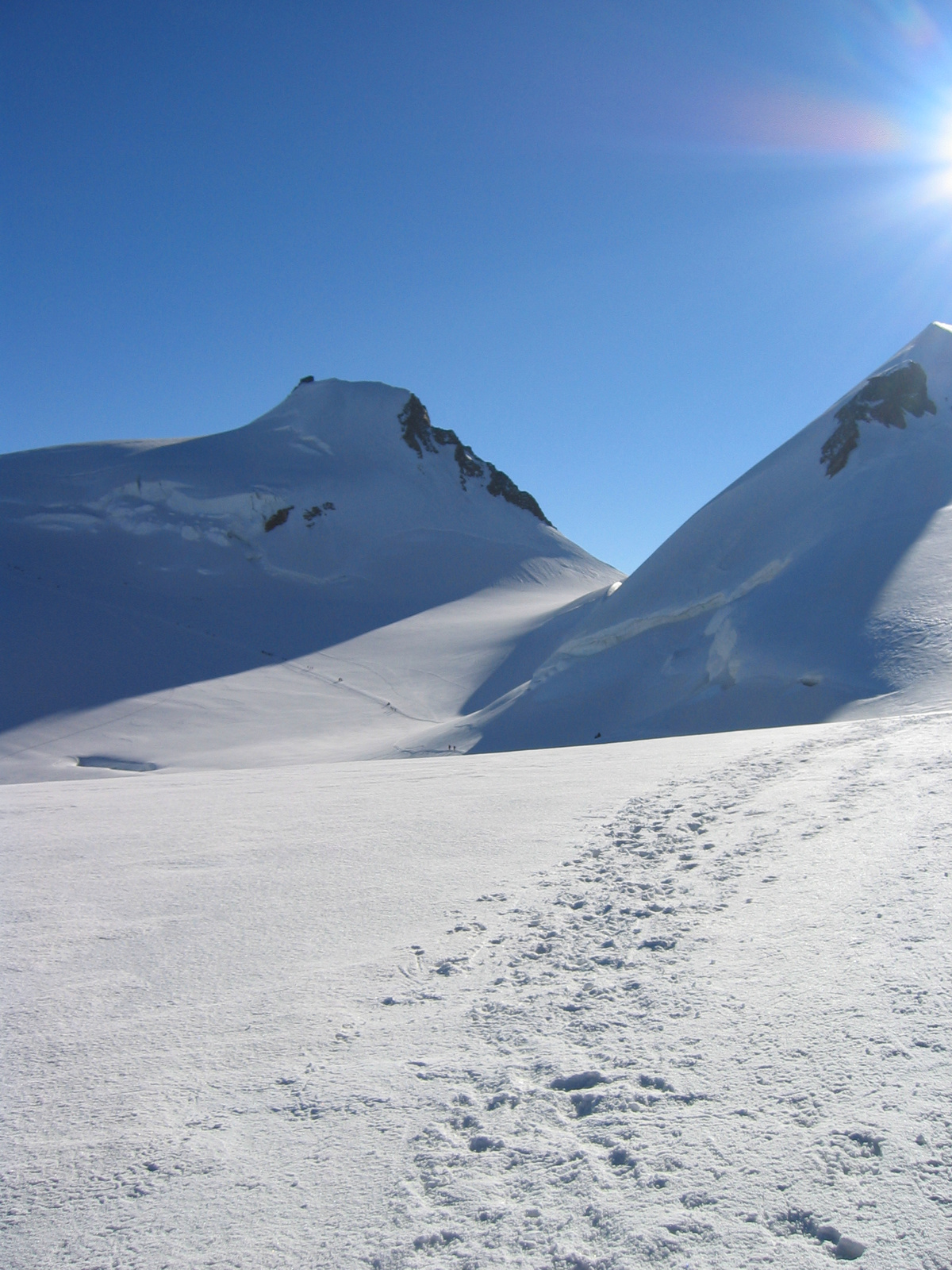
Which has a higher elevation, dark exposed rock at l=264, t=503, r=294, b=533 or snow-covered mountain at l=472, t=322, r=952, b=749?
dark exposed rock at l=264, t=503, r=294, b=533

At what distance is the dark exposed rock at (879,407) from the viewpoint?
2153 centimetres

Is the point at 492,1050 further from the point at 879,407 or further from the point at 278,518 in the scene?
the point at 278,518

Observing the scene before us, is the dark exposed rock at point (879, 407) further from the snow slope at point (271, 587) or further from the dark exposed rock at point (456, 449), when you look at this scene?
the dark exposed rock at point (456, 449)

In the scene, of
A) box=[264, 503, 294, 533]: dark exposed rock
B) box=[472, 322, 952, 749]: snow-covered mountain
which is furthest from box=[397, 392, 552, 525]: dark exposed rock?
box=[472, 322, 952, 749]: snow-covered mountain

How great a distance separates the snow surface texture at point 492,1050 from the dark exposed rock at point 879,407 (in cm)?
1963

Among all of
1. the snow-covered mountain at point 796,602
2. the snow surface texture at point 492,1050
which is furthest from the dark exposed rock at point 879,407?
the snow surface texture at point 492,1050

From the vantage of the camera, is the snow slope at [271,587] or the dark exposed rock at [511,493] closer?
the snow slope at [271,587]

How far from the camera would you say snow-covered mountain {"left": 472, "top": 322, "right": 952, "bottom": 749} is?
1510 cm

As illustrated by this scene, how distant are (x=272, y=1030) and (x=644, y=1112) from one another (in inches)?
47.4

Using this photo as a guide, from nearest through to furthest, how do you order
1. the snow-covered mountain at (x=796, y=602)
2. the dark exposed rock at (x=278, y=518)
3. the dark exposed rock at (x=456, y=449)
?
the snow-covered mountain at (x=796, y=602), the dark exposed rock at (x=278, y=518), the dark exposed rock at (x=456, y=449)

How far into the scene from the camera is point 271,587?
40.0 m

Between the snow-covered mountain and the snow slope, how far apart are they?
24.4 ft

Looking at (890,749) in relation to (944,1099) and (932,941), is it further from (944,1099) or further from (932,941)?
(944,1099)

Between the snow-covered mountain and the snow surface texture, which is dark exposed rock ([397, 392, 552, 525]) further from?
the snow surface texture
